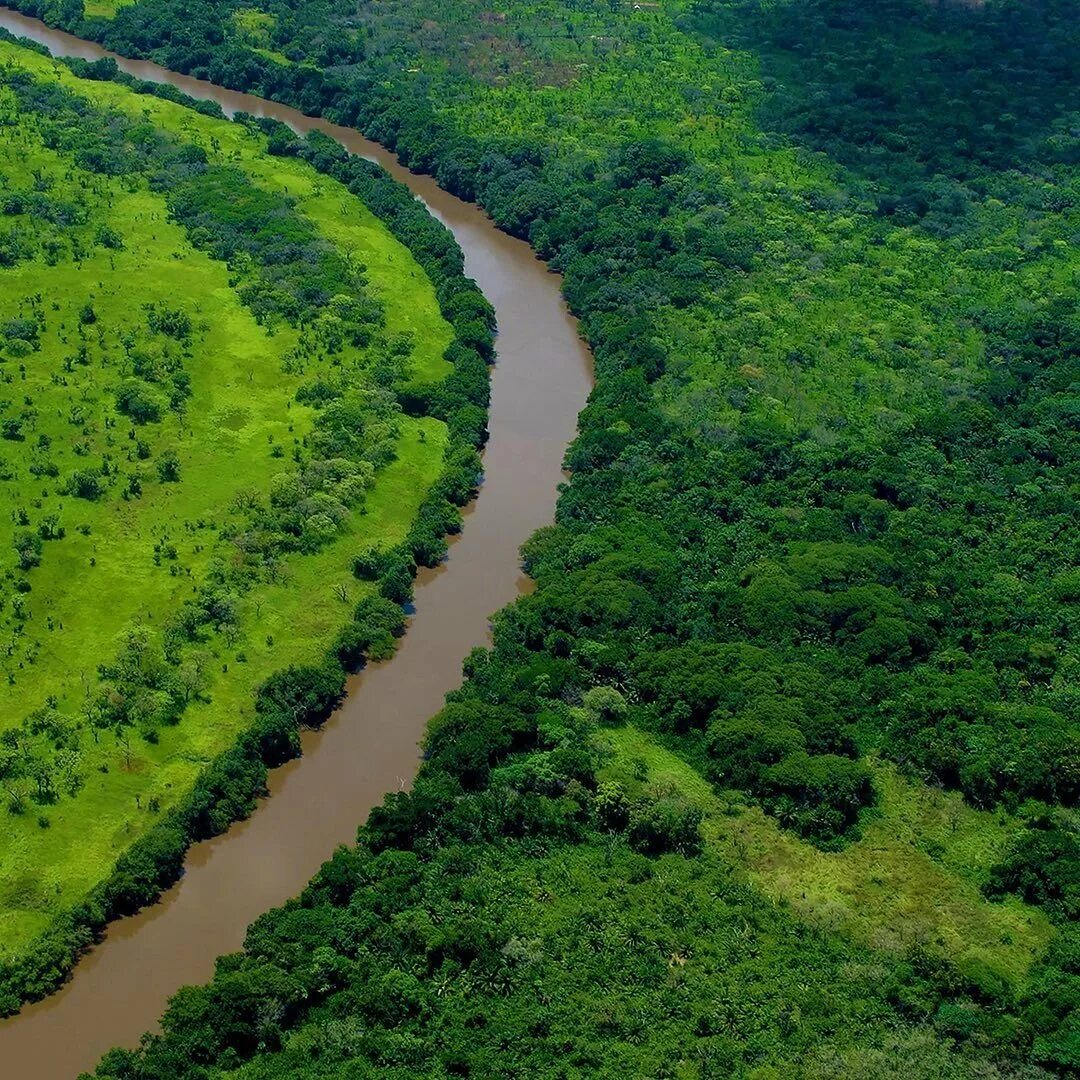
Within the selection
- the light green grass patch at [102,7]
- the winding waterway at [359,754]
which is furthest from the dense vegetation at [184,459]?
the light green grass patch at [102,7]

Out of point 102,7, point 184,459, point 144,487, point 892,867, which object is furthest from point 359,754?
point 102,7

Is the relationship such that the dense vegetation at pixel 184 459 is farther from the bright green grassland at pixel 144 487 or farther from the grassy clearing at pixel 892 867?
the grassy clearing at pixel 892 867

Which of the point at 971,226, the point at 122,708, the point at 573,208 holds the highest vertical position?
the point at 971,226

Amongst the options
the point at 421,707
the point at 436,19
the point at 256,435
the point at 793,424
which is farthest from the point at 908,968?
the point at 436,19

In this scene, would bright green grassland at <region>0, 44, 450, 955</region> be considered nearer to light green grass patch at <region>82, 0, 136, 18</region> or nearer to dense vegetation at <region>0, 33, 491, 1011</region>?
dense vegetation at <region>0, 33, 491, 1011</region>

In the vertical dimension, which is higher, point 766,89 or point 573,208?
point 766,89

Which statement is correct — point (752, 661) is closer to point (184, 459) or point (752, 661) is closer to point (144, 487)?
point (144, 487)

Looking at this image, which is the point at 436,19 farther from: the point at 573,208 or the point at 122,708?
the point at 122,708
